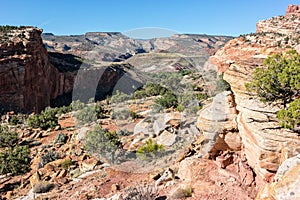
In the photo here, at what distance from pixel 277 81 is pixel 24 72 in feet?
140

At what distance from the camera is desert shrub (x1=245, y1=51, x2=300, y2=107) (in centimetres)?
639

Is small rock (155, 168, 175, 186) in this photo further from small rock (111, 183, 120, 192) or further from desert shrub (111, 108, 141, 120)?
desert shrub (111, 108, 141, 120)

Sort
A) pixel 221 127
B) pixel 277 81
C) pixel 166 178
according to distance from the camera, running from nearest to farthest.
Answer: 1. pixel 277 81
2. pixel 221 127
3. pixel 166 178

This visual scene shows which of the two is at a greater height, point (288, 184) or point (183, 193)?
point (288, 184)

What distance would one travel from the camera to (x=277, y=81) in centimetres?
682

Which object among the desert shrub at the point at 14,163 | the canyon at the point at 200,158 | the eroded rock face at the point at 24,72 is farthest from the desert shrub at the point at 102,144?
the eroded rock face at the point at 24,72

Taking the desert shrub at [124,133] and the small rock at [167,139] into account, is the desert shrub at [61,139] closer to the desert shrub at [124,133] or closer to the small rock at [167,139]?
the desert shrub at [124,133]

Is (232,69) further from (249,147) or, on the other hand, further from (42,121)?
(42,121)

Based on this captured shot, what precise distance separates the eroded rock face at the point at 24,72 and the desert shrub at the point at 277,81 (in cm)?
4175

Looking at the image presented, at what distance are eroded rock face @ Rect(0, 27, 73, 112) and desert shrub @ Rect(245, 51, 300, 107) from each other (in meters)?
41.7

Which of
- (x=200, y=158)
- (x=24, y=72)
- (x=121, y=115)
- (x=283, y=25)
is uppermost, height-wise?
(x=283, y=25)

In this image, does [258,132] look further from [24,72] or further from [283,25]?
[283,25]

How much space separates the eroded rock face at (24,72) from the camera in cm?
4000

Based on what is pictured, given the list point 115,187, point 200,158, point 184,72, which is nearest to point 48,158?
point 115,187
